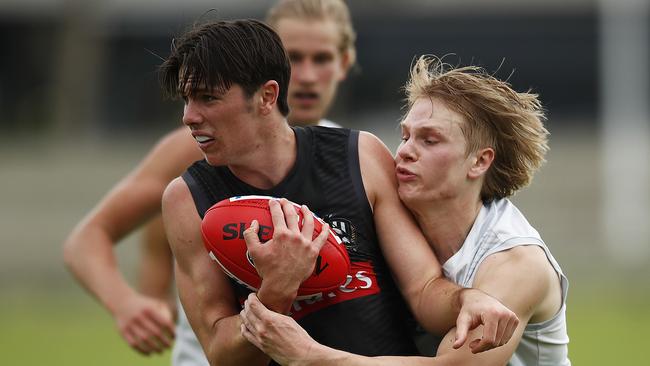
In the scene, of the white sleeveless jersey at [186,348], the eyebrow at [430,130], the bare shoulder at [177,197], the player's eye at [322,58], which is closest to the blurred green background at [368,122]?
the white sleeveless jersey at [186,348]

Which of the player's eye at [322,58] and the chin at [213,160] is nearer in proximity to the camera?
the chin at [213,160]

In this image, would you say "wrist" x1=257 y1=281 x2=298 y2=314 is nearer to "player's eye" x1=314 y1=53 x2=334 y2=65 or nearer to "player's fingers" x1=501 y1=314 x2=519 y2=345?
"player's fingers" x1=501 y1=314 x2=519 y2=345

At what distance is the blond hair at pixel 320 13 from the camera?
647cm

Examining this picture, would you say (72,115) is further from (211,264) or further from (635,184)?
(211,264)

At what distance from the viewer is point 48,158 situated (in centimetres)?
2214

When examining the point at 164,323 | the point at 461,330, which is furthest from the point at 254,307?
the point at 164,323

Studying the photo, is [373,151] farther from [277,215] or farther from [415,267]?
[277,215]

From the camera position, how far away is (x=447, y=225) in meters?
4.89

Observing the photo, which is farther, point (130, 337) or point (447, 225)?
point (130, 337)

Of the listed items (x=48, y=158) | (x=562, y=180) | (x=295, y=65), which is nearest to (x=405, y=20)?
(x=562, y=180)

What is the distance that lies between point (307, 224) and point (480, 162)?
0.85 metres

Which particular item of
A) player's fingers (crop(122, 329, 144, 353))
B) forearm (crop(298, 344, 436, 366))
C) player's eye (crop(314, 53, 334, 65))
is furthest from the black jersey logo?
player's eye (crop(314, 53, 334, 65))

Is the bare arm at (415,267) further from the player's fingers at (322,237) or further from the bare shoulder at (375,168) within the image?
the player's fingers at (322,237)

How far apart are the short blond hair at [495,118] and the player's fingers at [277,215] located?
2.74ft
